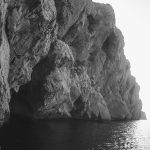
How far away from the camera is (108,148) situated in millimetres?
37656

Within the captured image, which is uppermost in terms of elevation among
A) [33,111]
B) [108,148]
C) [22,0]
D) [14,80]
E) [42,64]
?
[22,0]

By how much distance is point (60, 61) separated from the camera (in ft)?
203

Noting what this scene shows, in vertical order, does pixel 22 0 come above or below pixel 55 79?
above

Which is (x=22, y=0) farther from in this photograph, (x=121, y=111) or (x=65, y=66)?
(x=121, y=111)

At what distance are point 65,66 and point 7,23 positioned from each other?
1102 inches

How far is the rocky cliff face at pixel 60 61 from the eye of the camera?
43.0m

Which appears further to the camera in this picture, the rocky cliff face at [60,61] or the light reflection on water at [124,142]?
the rocky cliff face at [60,61]

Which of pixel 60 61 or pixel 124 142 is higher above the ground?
pixel 60 61

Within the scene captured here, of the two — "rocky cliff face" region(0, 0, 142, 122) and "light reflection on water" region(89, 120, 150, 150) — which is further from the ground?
"rocky cliff face" region(0, 0, 142, 122)

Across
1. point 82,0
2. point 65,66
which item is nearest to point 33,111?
point 65,66

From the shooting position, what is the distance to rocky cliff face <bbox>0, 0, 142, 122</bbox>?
43.0m

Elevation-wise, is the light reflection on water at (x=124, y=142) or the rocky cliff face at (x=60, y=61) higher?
the rocky cliff face at (x=60, y=61)

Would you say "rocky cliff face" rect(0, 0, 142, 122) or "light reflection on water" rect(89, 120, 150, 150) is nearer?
"light reflection on water" rect(89, 120, 150, 150)

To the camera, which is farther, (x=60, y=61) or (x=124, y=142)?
(x=60, y=61)
